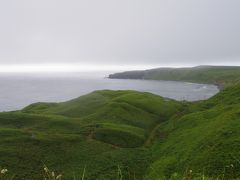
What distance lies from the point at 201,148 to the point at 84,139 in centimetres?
Answer: 2037

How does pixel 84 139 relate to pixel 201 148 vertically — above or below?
below

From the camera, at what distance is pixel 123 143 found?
172 ft

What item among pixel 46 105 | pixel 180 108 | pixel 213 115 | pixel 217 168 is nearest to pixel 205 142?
pixel 217 168

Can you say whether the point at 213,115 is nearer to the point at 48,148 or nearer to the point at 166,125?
the point at 166,125

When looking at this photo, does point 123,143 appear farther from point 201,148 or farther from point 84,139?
point 201,148

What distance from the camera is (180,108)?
8075 cm

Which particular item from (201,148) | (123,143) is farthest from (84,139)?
(201,148)

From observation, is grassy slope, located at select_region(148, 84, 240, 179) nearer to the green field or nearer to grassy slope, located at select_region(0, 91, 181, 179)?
the green field

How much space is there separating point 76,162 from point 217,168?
19.3 metres

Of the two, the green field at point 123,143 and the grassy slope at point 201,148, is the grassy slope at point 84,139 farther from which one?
the grassy slope at point 201,148

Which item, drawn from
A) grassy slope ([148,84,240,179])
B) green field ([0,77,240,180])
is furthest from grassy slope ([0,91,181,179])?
grassy slope ([148,84,240,179])

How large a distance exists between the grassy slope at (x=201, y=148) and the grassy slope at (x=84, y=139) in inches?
130

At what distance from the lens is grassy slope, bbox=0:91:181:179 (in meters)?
41.2

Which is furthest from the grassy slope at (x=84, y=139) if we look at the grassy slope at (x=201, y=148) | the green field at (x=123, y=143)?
the grassy slope at (x=201, y=148)
